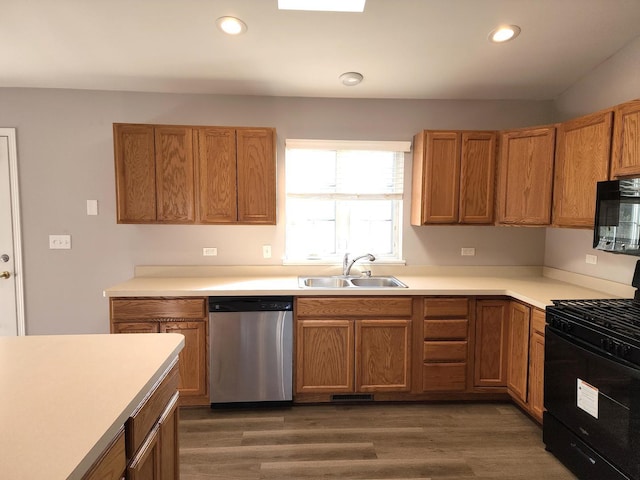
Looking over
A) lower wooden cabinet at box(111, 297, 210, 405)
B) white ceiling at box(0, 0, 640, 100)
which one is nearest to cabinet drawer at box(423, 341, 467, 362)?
lower wooden cabinet at box(111, 297, 210, 405)

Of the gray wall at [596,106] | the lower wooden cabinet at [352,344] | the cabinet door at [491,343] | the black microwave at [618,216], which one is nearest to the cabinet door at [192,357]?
the lower wooden cabinet at [352,344]

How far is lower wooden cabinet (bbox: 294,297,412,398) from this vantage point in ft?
8.68

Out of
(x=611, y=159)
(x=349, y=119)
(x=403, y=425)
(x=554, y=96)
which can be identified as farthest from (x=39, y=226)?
(x=554, y=96)

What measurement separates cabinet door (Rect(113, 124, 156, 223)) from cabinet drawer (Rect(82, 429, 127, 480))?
6.82 ft

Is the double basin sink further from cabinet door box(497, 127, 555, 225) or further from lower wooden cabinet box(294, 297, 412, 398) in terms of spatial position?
cabinet door box(497, 127, 555, 225)

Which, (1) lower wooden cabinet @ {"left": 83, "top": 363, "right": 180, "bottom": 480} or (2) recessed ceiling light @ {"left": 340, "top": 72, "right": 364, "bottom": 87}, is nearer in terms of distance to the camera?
(1) lower wooden cabinet @ {"left": 83, "top": 363, "right": 180, "bottom": 480}

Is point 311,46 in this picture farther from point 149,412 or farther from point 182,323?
point 149,412

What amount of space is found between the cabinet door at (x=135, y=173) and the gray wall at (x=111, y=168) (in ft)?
1.17

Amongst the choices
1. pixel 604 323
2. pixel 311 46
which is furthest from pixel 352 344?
pixel 311 46

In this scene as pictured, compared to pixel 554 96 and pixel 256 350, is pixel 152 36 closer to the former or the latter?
pixel 256 350

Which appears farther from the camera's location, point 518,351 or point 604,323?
point 518,351

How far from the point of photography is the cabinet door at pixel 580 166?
7.47ft

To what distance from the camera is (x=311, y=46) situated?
2.46 meters

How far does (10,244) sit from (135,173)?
134 cm
